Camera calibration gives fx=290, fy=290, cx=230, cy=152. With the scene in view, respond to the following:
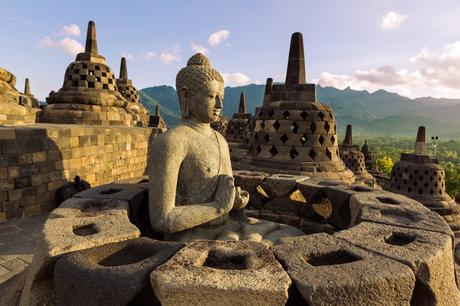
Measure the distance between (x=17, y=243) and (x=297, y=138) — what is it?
6.28m

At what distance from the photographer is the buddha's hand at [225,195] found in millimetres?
2518

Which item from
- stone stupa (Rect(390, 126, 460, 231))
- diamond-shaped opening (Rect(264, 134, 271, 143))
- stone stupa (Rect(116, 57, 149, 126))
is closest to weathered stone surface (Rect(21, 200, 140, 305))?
diamond-shaped opening (Rect(264, 134, 271, 143))

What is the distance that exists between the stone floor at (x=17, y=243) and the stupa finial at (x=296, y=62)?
7.05 meters

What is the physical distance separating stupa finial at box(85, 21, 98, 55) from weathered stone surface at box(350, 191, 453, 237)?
11.0 m

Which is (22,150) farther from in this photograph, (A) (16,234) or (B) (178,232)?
(B) (178,232)

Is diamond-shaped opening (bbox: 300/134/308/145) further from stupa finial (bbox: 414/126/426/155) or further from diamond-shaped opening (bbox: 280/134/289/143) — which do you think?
stupa finial (bbox: 414/126/426/155)

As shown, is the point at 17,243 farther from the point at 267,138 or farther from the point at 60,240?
the point at 267,138

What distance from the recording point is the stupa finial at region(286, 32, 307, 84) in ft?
27.7

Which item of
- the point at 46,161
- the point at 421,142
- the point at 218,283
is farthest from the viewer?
the point at 421,142

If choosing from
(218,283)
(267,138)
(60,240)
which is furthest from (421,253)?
(267,138)

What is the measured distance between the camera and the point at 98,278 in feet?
5.05

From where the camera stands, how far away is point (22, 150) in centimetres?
546

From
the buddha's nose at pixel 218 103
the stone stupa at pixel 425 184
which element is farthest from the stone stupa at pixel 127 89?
the buddha's nose at pixel 218 103

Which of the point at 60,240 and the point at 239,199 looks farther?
the point at 239,199
